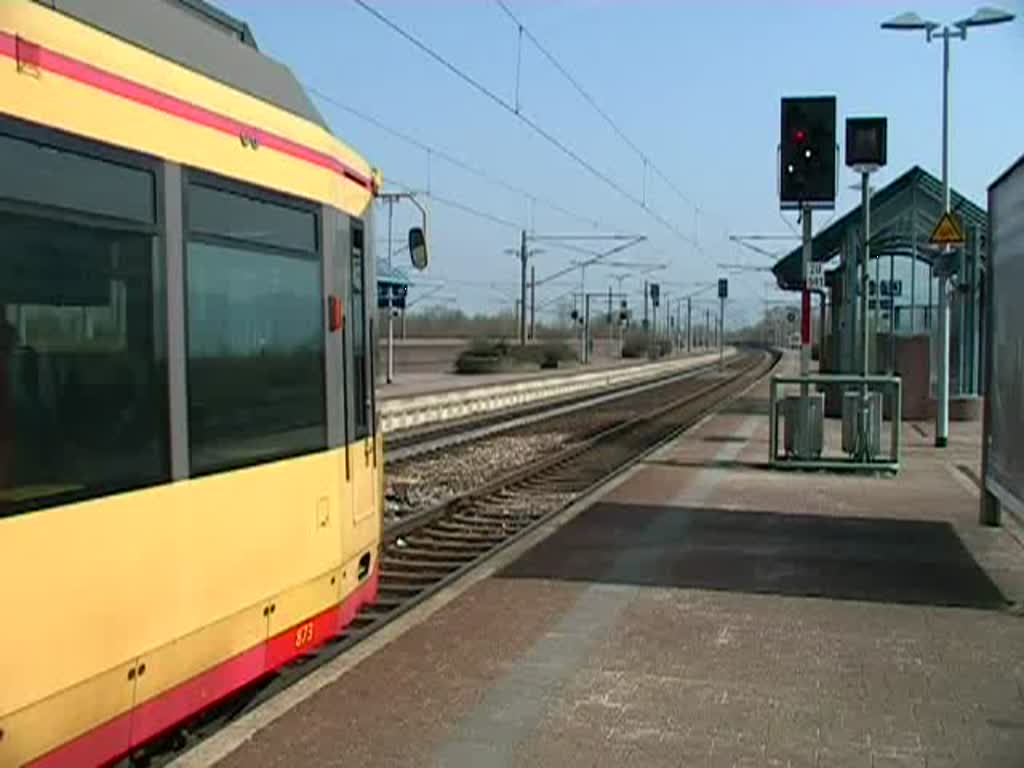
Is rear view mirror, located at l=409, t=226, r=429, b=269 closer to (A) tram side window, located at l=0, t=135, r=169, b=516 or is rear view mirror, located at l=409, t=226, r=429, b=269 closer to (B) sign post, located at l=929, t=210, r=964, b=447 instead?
(A) tram side window, located at l=0, t=135, r=169, b=516

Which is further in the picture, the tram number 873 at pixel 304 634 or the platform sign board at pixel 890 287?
the platform sign board at pixel 890 287

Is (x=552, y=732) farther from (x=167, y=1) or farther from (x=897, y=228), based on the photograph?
(x=897, y=228)

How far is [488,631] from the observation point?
8.55 m

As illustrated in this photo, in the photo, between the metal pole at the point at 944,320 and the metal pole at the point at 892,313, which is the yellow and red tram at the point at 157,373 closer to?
the metal pole at the point at 944,320

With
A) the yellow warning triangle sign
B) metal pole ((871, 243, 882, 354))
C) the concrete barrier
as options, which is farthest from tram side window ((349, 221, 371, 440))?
metal pole ((871, 243, 882, 354))

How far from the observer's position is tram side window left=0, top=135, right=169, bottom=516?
14.3 ft

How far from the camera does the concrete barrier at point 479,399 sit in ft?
96.7

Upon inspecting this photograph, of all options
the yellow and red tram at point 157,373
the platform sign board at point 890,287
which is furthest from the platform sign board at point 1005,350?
the platform sign board at point 890,287

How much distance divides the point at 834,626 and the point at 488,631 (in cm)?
212

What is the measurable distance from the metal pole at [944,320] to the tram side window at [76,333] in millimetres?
19963

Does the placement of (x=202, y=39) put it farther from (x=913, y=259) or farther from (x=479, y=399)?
(x=479, y=399)

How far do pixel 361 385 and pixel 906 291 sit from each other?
27.7 m

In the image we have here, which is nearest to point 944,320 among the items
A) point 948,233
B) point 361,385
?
point 948,233

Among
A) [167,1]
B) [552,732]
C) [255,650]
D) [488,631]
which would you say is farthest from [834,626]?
[167,1]
